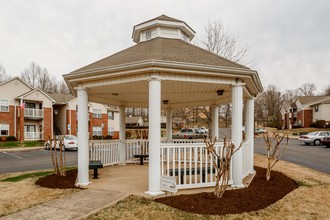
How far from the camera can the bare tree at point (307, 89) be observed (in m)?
81.4

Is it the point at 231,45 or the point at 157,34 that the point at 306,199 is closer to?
the point at 157,34

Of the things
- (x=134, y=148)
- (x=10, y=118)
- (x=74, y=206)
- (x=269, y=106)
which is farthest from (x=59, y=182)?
(x=269, y=106)

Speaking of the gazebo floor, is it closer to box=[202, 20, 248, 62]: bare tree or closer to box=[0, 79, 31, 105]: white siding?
box=[202, 20, 248, 62]: bare tree

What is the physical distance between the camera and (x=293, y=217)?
15.6 feet

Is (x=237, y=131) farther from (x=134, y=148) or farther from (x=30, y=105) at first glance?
(x=30, y=105)

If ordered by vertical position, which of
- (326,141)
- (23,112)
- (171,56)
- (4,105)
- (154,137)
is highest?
(171,56)

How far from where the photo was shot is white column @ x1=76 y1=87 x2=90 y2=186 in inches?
274

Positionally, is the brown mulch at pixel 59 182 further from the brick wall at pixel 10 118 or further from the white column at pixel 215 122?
the brick wall at pixel 10 118

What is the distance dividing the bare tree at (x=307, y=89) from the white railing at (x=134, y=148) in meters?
85.8

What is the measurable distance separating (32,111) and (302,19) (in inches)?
1217

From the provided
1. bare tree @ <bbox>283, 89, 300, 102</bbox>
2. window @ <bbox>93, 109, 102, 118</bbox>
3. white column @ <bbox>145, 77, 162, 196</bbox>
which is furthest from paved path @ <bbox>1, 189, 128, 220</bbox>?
bare tree @ <bbox>283, 89, 300, 102</bbox>

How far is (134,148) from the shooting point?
1123 centimetres

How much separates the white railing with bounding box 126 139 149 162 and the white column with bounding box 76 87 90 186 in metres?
4.08

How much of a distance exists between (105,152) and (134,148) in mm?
1562
